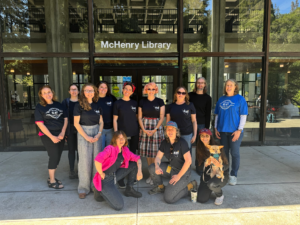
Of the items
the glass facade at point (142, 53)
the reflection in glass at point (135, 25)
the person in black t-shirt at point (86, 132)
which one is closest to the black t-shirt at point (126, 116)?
the person in black t-shirt at point (86, 132)

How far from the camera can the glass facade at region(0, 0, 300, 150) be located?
5672 millimetres

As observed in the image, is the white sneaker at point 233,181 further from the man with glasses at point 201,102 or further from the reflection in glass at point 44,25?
the reflection in glass at point 44,25

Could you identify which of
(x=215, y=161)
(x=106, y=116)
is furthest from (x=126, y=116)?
(x=215, y=161)

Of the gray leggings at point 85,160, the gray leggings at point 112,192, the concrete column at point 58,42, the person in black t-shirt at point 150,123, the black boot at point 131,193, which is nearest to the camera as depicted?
the gray leggings at point 112,192

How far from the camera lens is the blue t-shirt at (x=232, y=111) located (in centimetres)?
341

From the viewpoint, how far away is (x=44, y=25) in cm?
591

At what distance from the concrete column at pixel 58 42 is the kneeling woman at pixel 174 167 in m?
3.95

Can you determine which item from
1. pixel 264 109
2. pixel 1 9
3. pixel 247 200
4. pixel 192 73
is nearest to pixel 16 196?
pixel 247 200

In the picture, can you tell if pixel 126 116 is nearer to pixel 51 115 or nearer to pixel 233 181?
pixel 51 115

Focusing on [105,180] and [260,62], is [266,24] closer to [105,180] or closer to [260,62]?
[260,62]

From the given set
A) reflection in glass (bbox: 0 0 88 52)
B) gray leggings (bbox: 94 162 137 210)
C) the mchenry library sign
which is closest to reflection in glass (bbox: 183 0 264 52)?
the mchenry library sign

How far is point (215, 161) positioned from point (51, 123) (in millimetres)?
2532

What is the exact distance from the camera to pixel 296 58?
609 centimetres

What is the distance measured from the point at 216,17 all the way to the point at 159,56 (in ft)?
7.56
